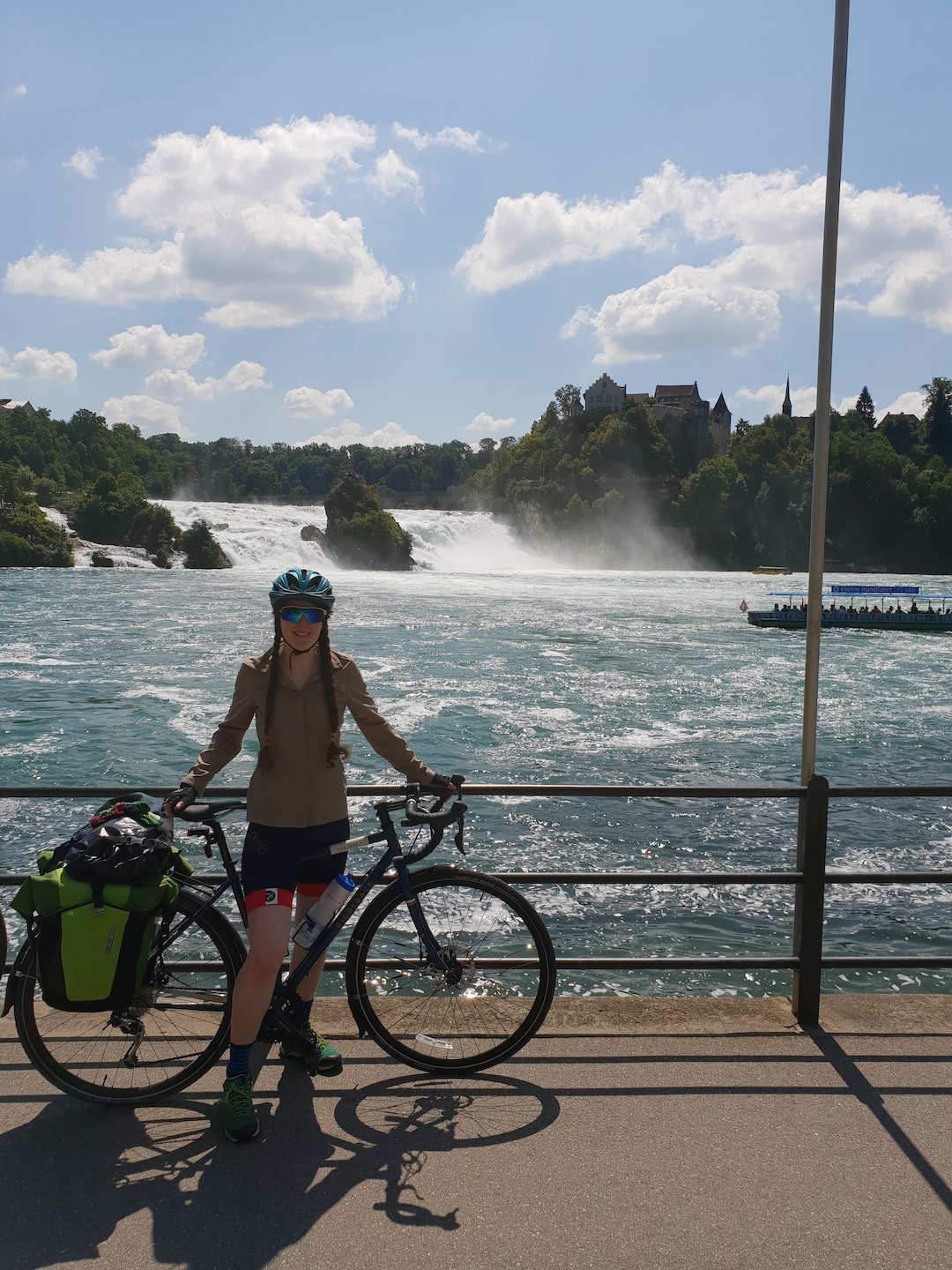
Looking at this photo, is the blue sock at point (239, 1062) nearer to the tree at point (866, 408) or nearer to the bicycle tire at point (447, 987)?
the bicycle tire at point (447, 987)

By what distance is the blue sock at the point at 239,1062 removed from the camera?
3443mm

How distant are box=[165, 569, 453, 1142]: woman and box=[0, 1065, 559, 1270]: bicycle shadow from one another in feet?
0.68

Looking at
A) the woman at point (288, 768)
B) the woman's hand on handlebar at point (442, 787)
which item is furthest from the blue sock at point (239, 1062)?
the woman's hand on handlebar at point (442, 787)

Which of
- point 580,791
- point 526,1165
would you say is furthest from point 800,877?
point 526,1165

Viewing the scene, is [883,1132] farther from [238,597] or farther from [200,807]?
[238,597]

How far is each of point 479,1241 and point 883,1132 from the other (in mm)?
1343

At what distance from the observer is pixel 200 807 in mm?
3621

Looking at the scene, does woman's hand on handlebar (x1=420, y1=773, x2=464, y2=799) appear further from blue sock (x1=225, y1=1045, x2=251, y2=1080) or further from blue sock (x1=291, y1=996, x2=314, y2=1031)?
blue sock (x1=225, y1=1045, x2=251, y2=1080)

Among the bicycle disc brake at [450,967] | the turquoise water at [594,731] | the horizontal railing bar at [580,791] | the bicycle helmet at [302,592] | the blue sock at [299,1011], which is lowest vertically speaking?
the turquoise water at [594,731]

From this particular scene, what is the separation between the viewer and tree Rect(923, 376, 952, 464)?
5906 inches

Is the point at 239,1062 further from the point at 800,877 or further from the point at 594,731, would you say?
the point at 594,731

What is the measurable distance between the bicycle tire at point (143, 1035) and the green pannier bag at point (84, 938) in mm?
192

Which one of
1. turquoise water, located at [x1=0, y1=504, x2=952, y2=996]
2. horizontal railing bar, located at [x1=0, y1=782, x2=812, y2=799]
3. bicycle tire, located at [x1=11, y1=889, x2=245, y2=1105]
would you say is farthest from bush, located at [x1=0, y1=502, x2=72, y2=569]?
bicycle tire, located at [x1=11, y1=889, x2=245, y2=1105]

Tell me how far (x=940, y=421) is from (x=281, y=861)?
162 meters
